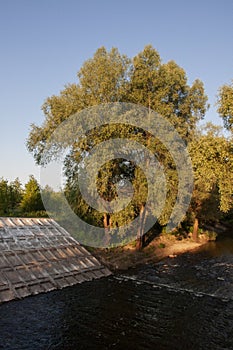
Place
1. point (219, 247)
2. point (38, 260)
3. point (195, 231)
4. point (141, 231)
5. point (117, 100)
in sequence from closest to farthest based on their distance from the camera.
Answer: point (38, 260) → point (117, 100) → point (141, 231) → point (219, 247) → point (195, 231)

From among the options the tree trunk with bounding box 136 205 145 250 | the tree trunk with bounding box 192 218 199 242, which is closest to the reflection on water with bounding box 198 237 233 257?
the tree trunk with bounding box 192 218 199 242

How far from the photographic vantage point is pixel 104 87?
35.1 metres

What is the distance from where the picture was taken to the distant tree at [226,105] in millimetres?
24572

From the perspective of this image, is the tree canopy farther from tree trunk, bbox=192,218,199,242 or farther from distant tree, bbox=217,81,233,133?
tree trunk, bbox=192,218,199,242

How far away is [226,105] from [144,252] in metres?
21.1

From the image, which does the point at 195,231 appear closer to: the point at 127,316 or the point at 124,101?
the point at 124,101

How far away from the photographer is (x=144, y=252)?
126ft

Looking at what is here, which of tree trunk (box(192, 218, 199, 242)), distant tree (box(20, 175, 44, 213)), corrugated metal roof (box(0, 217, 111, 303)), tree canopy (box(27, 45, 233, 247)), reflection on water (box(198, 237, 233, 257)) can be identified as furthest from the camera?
distant tree (box(20, 175, 44, 213))

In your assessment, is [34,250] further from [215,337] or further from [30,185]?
[30,185]

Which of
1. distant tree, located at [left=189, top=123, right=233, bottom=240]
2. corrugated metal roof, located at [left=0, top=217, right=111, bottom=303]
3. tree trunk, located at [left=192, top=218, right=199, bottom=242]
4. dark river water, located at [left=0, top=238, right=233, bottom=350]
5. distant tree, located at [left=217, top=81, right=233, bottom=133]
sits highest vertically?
distant tree, located at [left=217, top=81, right=233, bottom=133]

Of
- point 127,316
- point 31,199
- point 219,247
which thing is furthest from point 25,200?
point 127,316

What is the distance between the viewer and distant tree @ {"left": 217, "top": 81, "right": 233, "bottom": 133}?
80.6 ft

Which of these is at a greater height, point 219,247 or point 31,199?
point 31,199

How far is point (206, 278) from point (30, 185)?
35303mm
